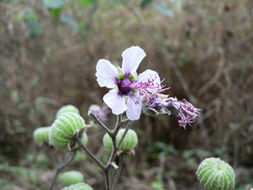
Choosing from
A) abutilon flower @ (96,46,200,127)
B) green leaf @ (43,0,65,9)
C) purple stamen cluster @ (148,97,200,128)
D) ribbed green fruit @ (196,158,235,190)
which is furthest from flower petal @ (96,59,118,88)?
green leaf @ (43,0,65,9)

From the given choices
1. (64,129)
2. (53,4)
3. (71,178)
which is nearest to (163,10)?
(53,4)

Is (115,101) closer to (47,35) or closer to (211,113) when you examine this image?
(211,113)

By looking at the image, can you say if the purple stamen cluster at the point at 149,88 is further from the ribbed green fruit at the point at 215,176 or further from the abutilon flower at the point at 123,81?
the ribbed green fruit at the point at 215,176

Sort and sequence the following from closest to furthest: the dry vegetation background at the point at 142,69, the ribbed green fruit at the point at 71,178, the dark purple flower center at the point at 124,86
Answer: the dark purple flower center at the point at 124,86 → the ribbed green fruit at the point at 71,178 → the dry vegetation background at the point at 142,69

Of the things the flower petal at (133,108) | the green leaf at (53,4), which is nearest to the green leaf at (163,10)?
the green leaf at (53,4)

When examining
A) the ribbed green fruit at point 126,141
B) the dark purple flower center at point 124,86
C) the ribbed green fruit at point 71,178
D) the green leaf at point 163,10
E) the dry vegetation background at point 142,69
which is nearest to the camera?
the dark purple flower center at point 124,86

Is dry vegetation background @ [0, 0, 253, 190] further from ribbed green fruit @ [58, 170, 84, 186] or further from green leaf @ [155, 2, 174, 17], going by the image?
ribbed green fruit @ [58, 170, 84, 186]

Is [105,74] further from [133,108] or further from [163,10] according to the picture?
[163,10]

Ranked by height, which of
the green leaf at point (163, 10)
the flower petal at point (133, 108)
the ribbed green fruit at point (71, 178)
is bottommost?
the ribbed green fruit at point (71, 178)
